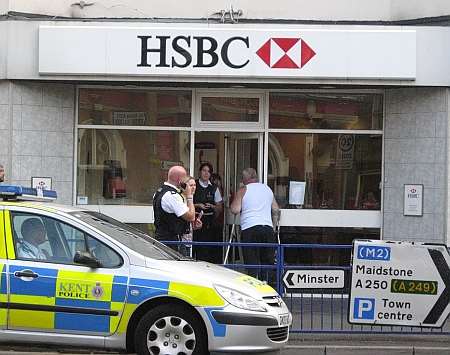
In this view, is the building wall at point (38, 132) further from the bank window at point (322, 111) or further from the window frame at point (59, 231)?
the window frame at point (59, 231)

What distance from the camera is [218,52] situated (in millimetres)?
12023

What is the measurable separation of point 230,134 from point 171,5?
2206 millimetres

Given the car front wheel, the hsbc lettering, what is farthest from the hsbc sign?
the car front wheel

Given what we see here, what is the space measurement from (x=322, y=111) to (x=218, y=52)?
210 cm

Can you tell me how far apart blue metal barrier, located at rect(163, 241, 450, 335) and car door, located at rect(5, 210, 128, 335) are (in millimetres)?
2242

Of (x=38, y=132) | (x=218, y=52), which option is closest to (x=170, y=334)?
(x=218, y=52)

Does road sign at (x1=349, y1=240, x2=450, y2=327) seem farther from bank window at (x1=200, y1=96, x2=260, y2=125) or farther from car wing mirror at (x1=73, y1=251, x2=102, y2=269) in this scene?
bank window at (x1=200, y1=96, x2=260, y2=125)

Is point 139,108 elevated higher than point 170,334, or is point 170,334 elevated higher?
point 139,108

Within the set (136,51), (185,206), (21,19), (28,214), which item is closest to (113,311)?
(28,214)

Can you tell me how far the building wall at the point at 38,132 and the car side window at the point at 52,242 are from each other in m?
5.11

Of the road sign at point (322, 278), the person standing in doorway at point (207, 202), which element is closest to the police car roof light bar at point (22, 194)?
the road sign at point (322, 278)

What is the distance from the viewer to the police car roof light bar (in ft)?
25.0

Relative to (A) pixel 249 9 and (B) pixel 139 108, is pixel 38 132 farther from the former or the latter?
(A) pixel 249 9

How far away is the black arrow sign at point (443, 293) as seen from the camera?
8945mm
